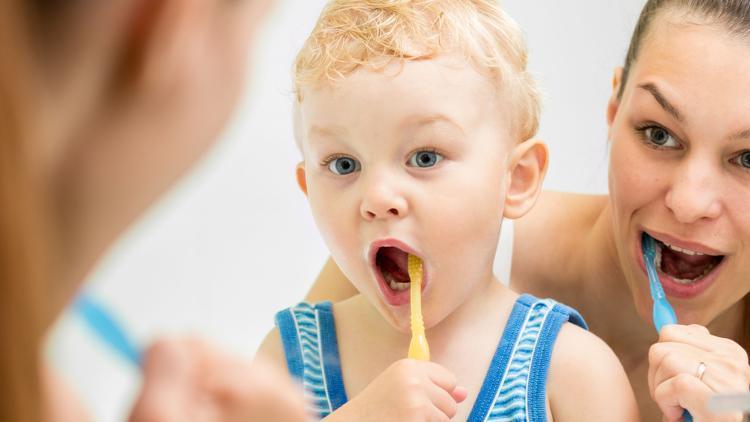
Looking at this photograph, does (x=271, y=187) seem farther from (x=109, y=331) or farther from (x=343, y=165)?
(x=109, y=331)

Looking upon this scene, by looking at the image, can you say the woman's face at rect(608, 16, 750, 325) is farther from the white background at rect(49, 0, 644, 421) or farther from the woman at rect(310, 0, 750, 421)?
the white background at rect(49, 0, 644, 421)

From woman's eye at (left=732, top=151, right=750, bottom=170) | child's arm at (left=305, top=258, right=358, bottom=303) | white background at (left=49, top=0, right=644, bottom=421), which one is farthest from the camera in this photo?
white background at (left=49, top=0, right=644, bottom=421)

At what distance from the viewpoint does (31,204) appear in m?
0.28

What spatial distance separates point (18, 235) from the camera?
277 millimetres

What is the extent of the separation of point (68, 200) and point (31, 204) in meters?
0.03

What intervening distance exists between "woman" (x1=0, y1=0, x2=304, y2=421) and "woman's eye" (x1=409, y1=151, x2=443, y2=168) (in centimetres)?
57

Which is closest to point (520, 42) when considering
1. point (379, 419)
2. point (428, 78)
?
point (428, 78)

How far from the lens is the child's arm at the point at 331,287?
4.35ft

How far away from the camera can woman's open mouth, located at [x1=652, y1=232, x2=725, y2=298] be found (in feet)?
3.66

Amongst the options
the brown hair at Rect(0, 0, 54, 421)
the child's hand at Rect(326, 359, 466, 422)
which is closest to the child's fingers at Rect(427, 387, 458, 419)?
the child's hand at Rect(326, 359, 466, 422)

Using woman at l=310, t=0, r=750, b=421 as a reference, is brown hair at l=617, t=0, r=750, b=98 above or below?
above

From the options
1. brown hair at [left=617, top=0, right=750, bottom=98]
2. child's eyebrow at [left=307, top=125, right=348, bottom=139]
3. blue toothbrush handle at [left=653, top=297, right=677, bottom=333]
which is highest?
brown hair at [left=617, top=0, right=750, bottom=98]

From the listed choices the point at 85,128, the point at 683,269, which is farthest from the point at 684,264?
the point at 85,128

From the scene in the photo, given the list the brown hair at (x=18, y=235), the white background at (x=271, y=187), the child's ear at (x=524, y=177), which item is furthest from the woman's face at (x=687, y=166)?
the brown hair at (x=18, y=235)
